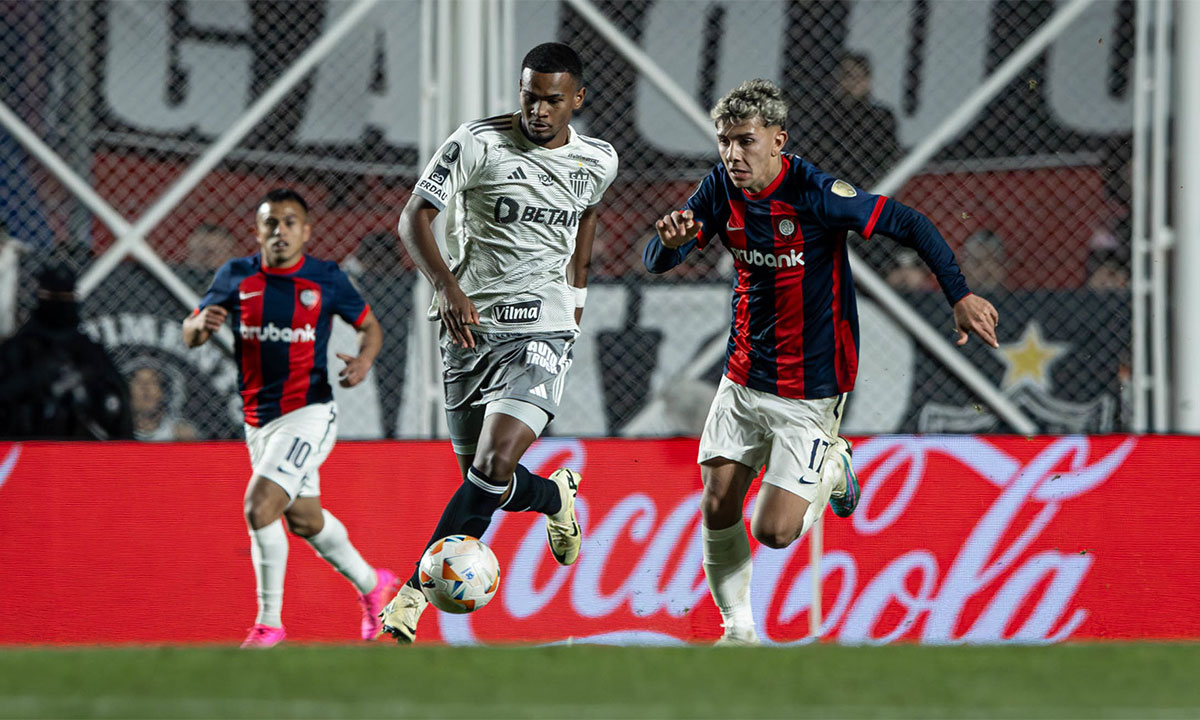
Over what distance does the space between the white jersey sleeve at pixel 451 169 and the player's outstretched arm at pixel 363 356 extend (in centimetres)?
133

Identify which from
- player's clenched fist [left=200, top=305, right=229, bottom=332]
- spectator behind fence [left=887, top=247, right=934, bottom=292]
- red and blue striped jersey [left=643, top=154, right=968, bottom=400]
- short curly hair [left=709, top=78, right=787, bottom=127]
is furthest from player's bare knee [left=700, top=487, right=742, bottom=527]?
spectator behind fence [left=887, top=247, right=934, bottom=292]

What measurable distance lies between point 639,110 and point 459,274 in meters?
2.61

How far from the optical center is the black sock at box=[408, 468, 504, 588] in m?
4.07

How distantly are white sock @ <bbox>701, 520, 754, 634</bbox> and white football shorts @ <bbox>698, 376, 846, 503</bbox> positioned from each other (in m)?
0.26

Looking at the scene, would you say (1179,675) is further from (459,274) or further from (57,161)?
(57,161)

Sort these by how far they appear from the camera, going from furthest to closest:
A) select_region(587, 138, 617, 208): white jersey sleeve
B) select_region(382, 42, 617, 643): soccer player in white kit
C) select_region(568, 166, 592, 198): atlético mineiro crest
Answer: select_region(587, 138, 617, 208): white jersey sleeve → select_region(568, 166, 592, 198): atlético mineiro crest → select_region(382, 42, 617, 643): soccer player in white kit

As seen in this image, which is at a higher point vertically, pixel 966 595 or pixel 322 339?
pixel 322 339

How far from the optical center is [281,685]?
9.52 ft

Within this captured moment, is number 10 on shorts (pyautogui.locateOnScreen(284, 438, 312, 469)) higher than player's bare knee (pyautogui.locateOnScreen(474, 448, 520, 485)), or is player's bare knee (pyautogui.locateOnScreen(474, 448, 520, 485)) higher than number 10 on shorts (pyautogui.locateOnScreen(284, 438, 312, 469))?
player's bare knee (pyautogui.locateOnScreen(474, 448, 520, 485))

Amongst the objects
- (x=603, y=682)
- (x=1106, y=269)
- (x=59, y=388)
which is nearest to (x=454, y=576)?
(x=603, y=682)

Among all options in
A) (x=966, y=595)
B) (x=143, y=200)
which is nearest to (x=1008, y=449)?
(x=966, y=595)

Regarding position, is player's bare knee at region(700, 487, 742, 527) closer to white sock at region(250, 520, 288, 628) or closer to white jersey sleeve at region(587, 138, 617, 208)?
white jersey sleeve at region(587, 138, 617, 208)

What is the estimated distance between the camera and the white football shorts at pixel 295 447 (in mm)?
5402

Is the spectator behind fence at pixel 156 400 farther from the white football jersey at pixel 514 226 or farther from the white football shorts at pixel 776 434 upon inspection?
the white football shorts at pixel 776 434
